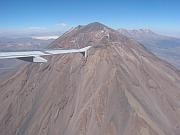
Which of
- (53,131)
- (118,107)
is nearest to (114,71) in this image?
(118,107)

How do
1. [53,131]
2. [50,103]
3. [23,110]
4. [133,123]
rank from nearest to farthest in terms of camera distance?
[133,123] → [53,131] → [50,103] → [23,110]

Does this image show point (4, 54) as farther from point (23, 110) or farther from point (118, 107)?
point (23, 110)

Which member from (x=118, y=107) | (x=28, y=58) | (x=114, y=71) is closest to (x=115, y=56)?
(x=114, y=71)

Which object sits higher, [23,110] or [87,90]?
[87,90]

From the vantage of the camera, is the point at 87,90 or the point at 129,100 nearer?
the point at 129,100

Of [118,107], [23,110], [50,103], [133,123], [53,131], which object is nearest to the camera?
[133,123]

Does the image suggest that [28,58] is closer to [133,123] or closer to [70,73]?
[133,123]

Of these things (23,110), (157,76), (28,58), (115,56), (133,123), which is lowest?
(23,110)
